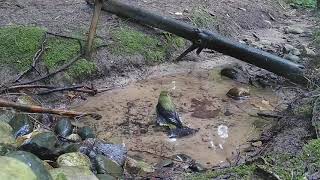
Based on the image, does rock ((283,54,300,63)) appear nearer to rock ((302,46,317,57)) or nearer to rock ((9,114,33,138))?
rock ((302,46,317,57))

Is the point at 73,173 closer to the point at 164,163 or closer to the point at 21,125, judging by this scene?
the point at 164,163

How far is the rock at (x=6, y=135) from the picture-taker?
450cm

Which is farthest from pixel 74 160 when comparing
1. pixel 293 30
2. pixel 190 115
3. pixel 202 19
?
pixel 293 30

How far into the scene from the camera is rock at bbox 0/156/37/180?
3.10m

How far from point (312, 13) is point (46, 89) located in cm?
829

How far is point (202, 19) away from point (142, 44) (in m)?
1.73

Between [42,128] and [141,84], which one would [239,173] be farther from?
[141,84]

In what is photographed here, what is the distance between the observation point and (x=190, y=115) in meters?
6.49

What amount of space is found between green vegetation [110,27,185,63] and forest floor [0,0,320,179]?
0.06ft

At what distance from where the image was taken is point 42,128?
548 centimetres

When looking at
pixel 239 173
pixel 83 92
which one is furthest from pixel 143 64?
pixel 239 173

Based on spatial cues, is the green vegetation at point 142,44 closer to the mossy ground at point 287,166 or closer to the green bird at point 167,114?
the green bird at point 167,114

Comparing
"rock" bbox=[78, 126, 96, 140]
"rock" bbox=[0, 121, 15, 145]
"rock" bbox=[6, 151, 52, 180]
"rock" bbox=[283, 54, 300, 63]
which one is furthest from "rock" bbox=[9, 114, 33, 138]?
"rock" bbox=[283, 54, 300, 63]

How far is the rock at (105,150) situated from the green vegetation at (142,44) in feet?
9.27
